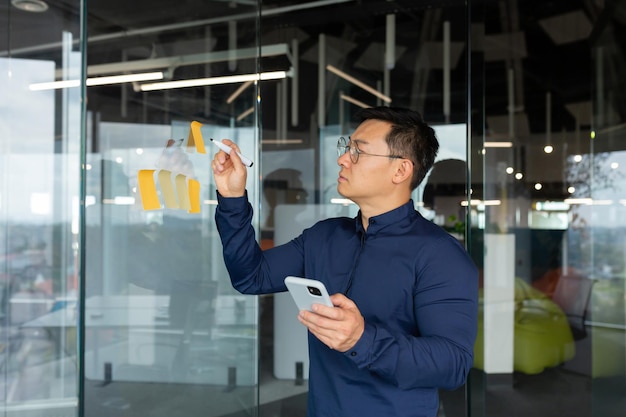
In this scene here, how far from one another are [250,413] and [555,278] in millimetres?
3171

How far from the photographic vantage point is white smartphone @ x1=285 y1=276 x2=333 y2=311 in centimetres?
112

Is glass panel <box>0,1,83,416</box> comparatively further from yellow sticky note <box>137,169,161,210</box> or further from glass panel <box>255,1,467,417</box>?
glass panel <box>255,1,467,417</box>

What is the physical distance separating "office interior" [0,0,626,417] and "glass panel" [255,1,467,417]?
0.03 meters

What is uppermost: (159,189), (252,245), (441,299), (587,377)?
(159,189)

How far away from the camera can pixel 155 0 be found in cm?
286

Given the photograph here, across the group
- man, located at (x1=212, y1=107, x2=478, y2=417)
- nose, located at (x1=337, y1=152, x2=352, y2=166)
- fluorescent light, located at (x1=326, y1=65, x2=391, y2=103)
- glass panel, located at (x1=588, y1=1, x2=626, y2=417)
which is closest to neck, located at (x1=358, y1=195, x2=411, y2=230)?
man, located at (x1=212, y1=107, x2=478, y2=417)

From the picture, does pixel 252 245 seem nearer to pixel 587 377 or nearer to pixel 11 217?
pixel 11 217

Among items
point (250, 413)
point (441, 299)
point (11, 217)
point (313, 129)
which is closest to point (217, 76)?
point (11, 217)

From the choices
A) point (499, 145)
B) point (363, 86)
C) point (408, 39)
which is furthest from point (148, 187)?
point (499, 145)

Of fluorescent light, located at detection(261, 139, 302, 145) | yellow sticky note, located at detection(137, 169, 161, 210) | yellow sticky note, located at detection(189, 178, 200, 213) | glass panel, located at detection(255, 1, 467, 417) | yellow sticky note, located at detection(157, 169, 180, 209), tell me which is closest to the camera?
yellow sticky note, located at detection(137, 169, 161, 210)

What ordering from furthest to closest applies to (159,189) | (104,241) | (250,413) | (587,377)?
(587,377)
(104,241)
(250,413)
(159,189)

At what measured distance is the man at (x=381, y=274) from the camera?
121 centimetres

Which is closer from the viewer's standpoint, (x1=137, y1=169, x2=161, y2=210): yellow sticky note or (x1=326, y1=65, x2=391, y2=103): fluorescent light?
(x1=137, y1=169, x2=161, y2=210): yellow sticky note

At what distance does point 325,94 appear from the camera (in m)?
5.14
